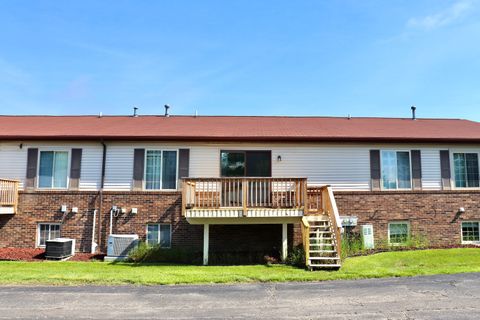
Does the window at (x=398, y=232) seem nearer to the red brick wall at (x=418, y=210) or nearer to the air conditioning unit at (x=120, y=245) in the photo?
the red brick wall at (x=418, y=210)

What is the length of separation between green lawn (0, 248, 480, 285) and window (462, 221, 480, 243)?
2.57m

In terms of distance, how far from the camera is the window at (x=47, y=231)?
44.6 feet

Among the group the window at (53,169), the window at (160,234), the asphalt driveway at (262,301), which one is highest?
the window at (53,169)

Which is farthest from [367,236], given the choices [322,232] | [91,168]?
[91,168]

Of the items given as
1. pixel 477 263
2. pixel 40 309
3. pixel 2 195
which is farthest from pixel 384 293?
pixel 2 195

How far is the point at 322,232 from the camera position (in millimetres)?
11414

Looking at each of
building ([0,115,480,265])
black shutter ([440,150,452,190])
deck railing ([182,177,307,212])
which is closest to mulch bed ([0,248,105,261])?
building ([0,115,480,265])

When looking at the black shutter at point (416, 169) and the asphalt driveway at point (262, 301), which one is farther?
the black shutter at point (416, 169)

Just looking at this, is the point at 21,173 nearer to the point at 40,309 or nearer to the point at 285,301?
the point at 40,309

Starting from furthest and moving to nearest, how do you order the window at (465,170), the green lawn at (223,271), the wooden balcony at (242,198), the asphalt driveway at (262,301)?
the window at (465,170)
the wooden balcony at (242,198)
the green lawn at (223,271)
the asphalt driveway at (262,301)

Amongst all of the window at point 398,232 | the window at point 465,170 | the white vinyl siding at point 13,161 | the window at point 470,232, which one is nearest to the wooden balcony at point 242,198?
the window at point 398,232

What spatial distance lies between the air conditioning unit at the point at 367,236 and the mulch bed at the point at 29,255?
9114 millimetres

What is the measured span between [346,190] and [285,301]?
777 cm

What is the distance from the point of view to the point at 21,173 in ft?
45.3
